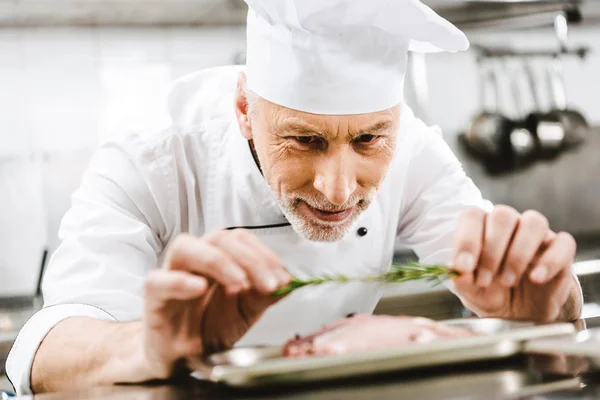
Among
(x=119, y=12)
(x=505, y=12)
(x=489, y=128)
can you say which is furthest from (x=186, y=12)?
(x=489, y=128)

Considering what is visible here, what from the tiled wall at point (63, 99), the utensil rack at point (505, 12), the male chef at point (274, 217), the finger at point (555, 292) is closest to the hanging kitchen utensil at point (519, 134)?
the utensil rack at point (505, 12)

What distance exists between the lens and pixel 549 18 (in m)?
3.27

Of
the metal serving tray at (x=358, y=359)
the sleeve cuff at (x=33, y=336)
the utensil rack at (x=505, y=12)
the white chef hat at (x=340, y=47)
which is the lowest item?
the sleeve cuff at (x=33, y=336)

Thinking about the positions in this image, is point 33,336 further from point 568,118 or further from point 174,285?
point 568,118

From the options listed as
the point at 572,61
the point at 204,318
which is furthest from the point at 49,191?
the point at 572,61

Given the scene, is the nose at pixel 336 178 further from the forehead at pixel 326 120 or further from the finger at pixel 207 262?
the finger at pixel 207 262

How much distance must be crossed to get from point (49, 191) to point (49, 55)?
23.0 inches

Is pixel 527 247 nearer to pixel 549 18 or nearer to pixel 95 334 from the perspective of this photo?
pixel 95 334

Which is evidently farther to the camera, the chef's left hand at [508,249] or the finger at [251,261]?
the chef's left hand at [508,249]

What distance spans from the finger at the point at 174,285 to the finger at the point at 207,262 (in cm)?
1

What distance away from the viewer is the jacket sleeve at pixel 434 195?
1.77 m

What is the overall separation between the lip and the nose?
8cm

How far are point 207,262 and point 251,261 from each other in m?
0.06

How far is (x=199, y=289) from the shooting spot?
0.87 metres
